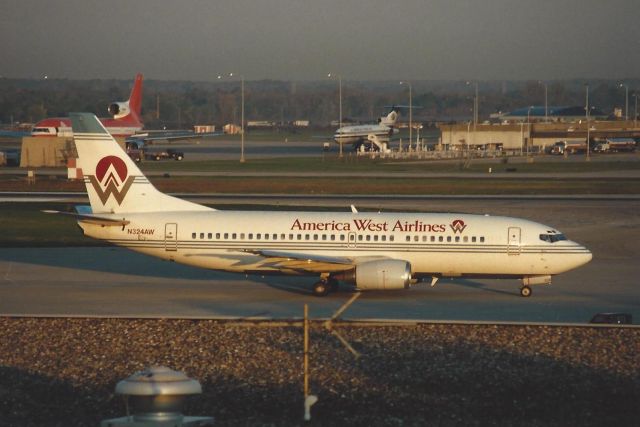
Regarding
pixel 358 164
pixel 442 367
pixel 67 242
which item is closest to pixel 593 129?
pixel 358 164

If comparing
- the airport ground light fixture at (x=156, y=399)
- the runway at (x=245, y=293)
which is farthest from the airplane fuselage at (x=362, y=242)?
the airport ground light fixture at (x=156, y=399)

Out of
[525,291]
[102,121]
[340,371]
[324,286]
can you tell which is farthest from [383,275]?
[102,121]

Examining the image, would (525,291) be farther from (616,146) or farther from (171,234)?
(616,146)

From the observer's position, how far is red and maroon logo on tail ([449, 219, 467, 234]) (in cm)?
3111

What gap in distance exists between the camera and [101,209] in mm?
32188

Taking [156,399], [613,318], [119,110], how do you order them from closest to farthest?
[156,399], [613,318], [119,110]

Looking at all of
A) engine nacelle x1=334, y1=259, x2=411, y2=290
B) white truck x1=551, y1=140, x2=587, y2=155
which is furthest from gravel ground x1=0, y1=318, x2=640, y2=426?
white truck x1=551, y1=140, x2=587, y2=155

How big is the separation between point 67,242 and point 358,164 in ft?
188

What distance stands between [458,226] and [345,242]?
356cm

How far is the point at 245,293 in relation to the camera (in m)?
31.2

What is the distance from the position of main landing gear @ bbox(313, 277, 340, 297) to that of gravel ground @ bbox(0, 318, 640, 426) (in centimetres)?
612

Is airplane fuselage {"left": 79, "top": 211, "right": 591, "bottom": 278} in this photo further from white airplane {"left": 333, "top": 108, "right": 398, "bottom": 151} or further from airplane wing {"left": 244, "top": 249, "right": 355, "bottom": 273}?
white airplane {"left": 333, "top": 108, "right": 398, "bottom": 151}

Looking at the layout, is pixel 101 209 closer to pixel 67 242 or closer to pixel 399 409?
pixel 67 242

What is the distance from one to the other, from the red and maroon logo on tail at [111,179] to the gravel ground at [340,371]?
7378 mm
